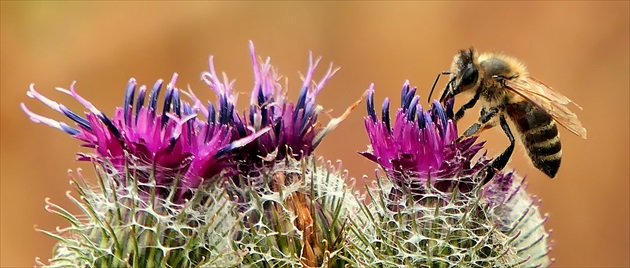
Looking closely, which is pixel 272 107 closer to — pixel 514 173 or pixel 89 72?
pixel 514 173

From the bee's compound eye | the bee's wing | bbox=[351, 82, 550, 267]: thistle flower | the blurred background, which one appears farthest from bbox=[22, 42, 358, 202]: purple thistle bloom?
the blurred background

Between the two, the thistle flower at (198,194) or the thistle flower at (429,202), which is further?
the thistle flower at (429,202)

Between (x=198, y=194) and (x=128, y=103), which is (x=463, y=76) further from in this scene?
(x=128, y=103)

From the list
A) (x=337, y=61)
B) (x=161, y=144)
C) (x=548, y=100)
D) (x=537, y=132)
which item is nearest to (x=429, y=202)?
(x=537, y=132)

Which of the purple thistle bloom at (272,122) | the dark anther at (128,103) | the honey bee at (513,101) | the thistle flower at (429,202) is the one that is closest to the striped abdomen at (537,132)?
the honey bee at (513,101)

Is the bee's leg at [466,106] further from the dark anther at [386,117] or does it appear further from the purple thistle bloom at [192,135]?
the purple thistle bloom at [192,135]

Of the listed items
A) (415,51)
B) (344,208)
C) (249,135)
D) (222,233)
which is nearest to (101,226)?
(222,233)
